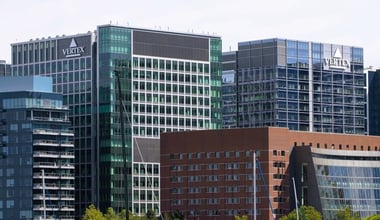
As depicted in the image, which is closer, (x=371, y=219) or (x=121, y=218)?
(x=371, y=219)

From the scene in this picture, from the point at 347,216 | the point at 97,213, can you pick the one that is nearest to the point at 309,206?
the point at 347,216

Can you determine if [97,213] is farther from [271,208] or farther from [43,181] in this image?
[271,208]

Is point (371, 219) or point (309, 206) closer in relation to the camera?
point (371, 219)

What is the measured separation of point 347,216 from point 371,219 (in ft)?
50.4

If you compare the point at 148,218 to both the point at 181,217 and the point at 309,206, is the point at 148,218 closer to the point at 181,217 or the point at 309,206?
the point at 181,217

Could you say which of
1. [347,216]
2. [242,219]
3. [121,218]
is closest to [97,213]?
[121,218]

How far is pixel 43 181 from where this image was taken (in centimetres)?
19638

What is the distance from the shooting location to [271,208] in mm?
196750

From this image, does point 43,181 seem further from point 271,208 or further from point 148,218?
point 271,208

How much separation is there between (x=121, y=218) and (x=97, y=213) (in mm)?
3694

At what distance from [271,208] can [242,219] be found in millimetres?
8269

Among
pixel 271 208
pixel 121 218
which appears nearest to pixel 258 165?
pixel 271 208

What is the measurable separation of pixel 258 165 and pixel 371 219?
2339cm

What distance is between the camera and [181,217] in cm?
19862
